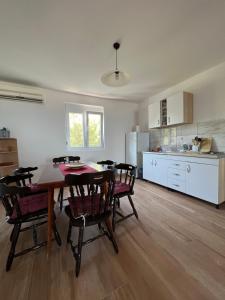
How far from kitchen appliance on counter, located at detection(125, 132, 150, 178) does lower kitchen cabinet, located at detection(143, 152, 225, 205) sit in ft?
2.21

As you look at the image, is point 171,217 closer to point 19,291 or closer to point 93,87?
point 19,291

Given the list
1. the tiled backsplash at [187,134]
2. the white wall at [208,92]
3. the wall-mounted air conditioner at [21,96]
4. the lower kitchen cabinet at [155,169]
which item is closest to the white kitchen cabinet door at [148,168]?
the lower kitchen cabinet at [155,169]

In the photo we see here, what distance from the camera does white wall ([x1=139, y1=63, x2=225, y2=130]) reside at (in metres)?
2.80

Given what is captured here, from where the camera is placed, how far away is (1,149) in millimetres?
3104

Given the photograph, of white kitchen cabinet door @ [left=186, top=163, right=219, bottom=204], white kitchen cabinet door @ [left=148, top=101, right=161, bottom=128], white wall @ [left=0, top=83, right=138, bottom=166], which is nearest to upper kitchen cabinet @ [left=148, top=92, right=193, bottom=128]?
white kitchen cabinet door @ [left=148, top=101, right=161, bottom=128]

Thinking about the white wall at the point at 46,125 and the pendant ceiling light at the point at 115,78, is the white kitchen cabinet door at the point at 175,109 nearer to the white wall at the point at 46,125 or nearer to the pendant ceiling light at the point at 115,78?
the white wall at the point at 46,125

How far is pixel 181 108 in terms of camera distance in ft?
10.5

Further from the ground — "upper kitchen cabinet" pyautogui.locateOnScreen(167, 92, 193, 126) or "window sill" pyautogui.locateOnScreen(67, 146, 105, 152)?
"upper kitchen cabinet" pyautogui.locateOnScreen(167, 92, 193, 126)

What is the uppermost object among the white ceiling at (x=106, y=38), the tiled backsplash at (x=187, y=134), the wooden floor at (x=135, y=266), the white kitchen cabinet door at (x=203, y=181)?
the white ceiling at (x=106, y=38)

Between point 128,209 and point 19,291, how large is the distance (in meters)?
1.65

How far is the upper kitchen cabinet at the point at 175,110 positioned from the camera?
320 cm

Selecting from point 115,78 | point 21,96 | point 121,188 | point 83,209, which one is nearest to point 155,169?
point 121,188

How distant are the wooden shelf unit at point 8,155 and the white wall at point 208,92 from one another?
4.06 m

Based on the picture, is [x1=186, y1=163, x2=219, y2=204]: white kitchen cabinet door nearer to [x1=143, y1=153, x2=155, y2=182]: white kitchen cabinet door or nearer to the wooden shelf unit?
[x1=143, y1=153, x2=155, y2=182]: white kitchen cabinet door
